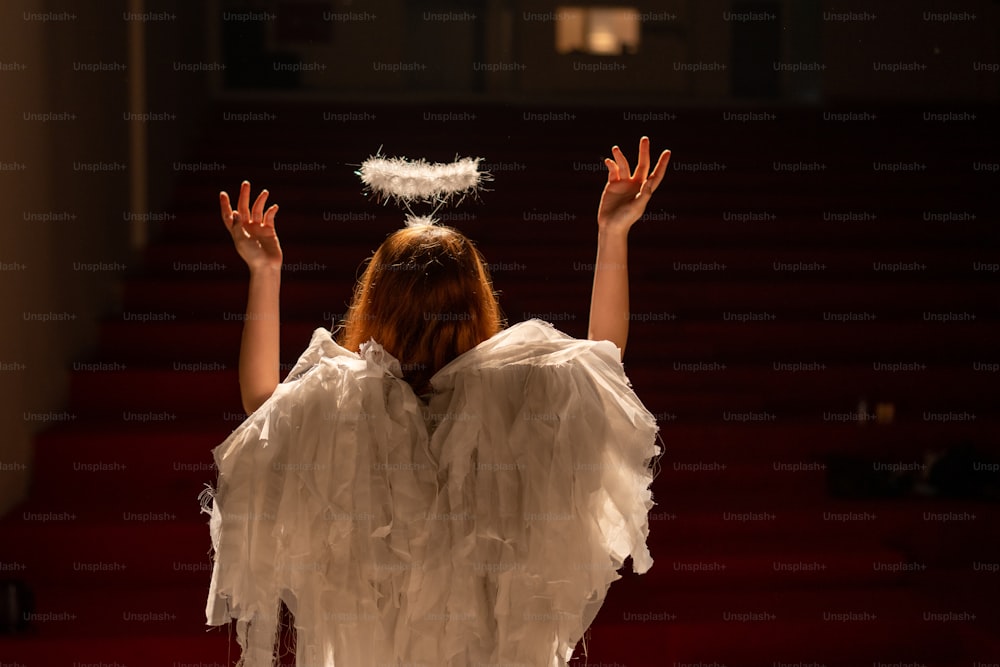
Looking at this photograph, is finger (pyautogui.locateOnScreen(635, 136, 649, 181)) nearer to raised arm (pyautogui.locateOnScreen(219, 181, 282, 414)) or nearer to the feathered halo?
the feathered halo

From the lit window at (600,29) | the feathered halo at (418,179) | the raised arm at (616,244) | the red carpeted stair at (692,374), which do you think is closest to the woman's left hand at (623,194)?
the raised arm at (616,244)

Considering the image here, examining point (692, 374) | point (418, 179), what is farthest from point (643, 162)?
point (692, 374)

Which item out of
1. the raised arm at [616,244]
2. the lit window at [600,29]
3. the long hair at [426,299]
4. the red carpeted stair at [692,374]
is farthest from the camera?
the lit window at [600,29]

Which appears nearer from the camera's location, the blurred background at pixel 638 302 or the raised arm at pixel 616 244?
the raised arm at pixel 616 244

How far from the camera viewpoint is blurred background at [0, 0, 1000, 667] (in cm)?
300

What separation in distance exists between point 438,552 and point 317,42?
6276 mm

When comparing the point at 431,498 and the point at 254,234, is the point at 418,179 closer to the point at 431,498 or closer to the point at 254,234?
the point at 254,234

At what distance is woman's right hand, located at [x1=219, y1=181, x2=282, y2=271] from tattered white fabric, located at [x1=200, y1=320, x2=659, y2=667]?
0.15 meters

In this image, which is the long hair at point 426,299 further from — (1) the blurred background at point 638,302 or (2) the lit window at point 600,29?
(2) the lit window at point 600,29

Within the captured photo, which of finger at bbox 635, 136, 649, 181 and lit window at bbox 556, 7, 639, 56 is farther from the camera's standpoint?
lit window at bbox 556, 7, 639, 56

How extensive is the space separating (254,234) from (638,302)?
2.96 meters

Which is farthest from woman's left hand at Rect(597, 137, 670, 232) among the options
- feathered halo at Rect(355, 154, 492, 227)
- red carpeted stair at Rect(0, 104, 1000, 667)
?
red carpeted stair at Rect(0, 104, 1000, 667)

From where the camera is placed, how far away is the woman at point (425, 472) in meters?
1.28

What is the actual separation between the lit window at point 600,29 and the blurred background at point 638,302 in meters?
0.70
